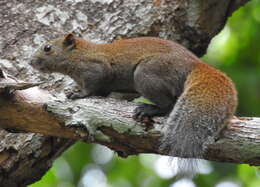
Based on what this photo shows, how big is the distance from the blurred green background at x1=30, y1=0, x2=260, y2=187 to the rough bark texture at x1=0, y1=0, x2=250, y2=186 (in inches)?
51.1

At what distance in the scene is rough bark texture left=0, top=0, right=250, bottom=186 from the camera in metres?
4.94

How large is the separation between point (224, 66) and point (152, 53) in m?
2.75

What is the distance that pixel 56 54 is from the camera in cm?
694

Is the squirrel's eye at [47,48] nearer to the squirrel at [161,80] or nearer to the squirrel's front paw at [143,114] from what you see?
the squirrel at [161,80]

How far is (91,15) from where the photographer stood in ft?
21.9

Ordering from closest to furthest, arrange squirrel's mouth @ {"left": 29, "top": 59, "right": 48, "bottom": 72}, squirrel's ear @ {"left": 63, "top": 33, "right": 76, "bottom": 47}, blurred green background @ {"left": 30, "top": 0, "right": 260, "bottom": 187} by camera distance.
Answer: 1. squirrel's mouth @ {"left": 29, "top": 59, "right": 48, "bottom": 72}
2. squirrel's ear @ {"left": 63, "top": 33, "right": 76, "bottom": 47}
3. blurred green background @ {"left": 30, "top": 0, "right": 260, "bottom": 187}

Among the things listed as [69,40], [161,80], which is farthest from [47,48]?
[161,80]

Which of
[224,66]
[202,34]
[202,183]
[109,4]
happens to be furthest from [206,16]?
[202,183]

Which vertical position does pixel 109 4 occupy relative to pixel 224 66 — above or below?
above

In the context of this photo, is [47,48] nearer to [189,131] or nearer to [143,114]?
[143,114]

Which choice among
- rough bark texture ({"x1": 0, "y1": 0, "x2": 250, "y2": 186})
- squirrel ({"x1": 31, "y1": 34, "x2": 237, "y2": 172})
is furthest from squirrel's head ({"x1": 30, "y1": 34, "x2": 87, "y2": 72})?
rough bark texture ({"x1": 0, "y1": 0, "x2": 250, "y2": 186})

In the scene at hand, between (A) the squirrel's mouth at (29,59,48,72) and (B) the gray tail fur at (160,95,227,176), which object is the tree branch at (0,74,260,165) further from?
(A) the squirrel's mouth at (29,59,48,72)

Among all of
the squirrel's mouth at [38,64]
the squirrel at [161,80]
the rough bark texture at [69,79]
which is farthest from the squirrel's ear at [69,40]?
the squirrel's mouth at [38,64]

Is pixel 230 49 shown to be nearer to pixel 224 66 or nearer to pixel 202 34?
pixel 224 66
